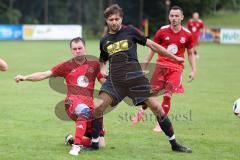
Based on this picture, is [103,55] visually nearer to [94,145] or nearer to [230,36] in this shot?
[94,145]

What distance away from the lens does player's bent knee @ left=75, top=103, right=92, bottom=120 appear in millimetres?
7434

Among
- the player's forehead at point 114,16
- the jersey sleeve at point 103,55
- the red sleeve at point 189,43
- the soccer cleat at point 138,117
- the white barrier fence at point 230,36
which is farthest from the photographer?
the white barrier fence at point 230,36

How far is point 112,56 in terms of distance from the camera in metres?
7.54

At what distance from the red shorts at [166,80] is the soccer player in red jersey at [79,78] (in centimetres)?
223

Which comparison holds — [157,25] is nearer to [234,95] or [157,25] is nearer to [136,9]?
[136,9]

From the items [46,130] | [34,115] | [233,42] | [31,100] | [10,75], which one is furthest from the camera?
[233,42]

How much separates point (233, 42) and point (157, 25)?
10.2m

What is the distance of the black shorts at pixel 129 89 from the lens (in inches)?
296

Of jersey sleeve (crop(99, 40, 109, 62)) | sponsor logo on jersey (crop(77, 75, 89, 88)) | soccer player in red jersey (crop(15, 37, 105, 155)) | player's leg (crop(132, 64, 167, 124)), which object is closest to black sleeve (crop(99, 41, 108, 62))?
jersey sleeve (crop(99, 40, 109, 62))

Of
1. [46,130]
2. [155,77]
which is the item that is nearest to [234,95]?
[155,77]

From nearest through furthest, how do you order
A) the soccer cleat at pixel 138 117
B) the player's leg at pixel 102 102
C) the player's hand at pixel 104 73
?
the player's leg at pixel 102 102, the player's hand at pixel 104 73, the soccer cleat at pixel 138 117

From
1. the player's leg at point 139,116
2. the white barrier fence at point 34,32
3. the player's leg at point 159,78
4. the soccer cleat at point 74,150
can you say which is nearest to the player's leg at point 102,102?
the soccer cleat at point 74,150

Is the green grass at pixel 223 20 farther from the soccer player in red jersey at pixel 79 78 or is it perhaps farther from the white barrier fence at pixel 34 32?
the soccer player in red jersey at pixel 79 78

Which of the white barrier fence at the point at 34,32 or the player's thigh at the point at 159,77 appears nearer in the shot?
the player's thigh at the point at 159,77
